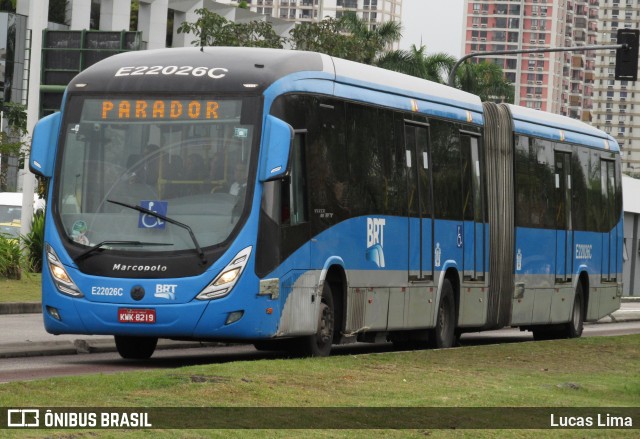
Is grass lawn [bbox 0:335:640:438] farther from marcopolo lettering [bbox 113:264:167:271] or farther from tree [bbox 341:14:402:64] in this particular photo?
tree [bbox 341:14:402:64]

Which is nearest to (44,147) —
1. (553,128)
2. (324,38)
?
(553,128)

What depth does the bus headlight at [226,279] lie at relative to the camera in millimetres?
16656

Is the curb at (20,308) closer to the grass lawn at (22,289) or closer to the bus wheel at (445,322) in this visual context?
the grass lawn at (22,289)

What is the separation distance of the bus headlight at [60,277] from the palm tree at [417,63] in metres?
58.0

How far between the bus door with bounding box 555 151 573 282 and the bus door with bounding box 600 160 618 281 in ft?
6.74

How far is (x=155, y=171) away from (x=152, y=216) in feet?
1.56

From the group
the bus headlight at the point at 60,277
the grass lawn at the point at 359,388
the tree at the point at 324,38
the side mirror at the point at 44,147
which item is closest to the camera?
the grass lawn at the point at 359,388

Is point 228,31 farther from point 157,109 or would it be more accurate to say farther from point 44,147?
point 157,109

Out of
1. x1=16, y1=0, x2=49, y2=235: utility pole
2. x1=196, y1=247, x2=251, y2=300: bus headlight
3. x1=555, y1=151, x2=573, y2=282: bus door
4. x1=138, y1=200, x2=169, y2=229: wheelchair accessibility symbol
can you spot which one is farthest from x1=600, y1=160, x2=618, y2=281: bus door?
x1=138, y1=200, x2=169, y2=229: wheelchair accessibility symbol

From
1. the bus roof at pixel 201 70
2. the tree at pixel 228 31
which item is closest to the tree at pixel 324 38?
the tree at pixel 228 31

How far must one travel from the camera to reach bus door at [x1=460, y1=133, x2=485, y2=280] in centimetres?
2311

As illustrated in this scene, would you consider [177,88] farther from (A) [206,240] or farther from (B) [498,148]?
(B) [498,148]

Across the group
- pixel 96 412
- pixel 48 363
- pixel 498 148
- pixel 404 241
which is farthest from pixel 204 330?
pixel 498 148

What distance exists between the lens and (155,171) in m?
17.0
